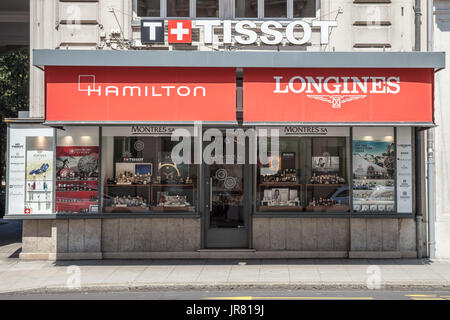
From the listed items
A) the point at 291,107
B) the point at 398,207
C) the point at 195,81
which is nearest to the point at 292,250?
the point at 398,207

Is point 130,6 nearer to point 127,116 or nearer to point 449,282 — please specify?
point 127,116

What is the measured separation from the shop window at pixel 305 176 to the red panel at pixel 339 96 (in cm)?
145

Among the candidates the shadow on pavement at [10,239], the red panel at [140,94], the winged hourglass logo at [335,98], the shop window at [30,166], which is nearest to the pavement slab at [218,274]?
the shadow on pavement at [10,239]

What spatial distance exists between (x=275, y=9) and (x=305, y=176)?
4.10m

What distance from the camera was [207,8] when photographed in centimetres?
1213

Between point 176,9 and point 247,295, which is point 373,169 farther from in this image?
point 176,9

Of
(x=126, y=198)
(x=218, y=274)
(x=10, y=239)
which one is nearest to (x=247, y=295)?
(x=218, y=274)

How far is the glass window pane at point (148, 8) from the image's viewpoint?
39.6ft

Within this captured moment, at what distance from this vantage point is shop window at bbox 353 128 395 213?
11469 millimetres

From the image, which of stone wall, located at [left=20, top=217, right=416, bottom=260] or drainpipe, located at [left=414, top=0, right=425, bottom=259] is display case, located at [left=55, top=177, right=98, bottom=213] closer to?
stone wall, located at [left=20, top=217, right=416, bottom=260]

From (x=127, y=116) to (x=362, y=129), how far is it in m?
5.31

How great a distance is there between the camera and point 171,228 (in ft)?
37.7

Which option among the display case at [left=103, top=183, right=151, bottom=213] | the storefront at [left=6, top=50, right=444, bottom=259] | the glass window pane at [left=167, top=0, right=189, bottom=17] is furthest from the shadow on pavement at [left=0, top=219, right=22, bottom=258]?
the glass window pane at [left=167, top=0, right=189, bottom=17]

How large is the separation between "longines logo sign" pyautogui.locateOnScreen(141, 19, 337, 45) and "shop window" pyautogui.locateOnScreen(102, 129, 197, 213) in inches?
91.9
